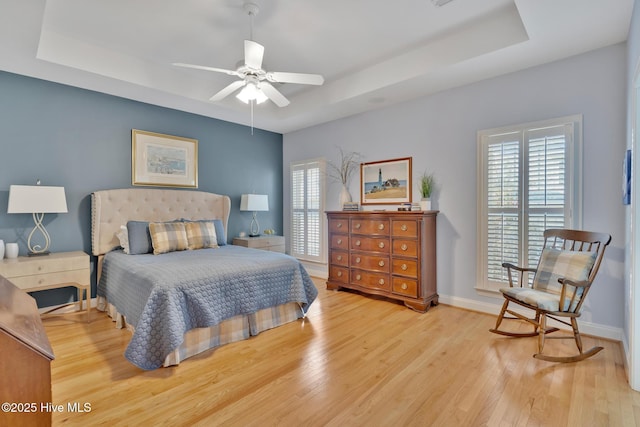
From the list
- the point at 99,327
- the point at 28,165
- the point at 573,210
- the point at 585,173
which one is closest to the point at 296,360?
the point at 99,327

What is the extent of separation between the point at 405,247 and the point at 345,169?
1.69 metres

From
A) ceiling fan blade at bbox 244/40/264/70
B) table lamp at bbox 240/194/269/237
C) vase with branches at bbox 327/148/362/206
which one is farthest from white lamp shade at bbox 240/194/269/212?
ceiling fan blade at bbox 244/40/264/70

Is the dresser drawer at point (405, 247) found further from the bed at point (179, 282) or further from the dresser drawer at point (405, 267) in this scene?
the bed at point (179, 282)

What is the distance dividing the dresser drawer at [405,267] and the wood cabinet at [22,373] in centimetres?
339

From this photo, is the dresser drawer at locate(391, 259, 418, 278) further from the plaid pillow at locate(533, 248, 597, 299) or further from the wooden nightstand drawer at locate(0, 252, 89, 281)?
the wooden nightstand drawer at locate(0, 252, 89, 281)

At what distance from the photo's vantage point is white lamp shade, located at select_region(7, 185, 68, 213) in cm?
305

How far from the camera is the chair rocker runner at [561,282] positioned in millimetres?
2453

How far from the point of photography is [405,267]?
3730 mm

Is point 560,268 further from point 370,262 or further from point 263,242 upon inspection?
point 263,242

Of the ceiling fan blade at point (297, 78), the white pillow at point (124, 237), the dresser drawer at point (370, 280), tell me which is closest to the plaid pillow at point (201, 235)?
the white pillow at point (124, 237)

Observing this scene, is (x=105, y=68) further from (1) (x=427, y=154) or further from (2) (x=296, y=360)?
(1) (x=427, y=154)

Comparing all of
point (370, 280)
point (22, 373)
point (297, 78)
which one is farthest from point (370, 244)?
point (22, 373)

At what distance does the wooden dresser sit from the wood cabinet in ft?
11.1

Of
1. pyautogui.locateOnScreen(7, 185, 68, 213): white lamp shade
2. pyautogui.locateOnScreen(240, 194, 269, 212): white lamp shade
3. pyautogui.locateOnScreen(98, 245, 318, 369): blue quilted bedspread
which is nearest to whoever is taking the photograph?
pyautogui.locateOnScreen(98, 245, 318, 369): blue quilted bedspread
